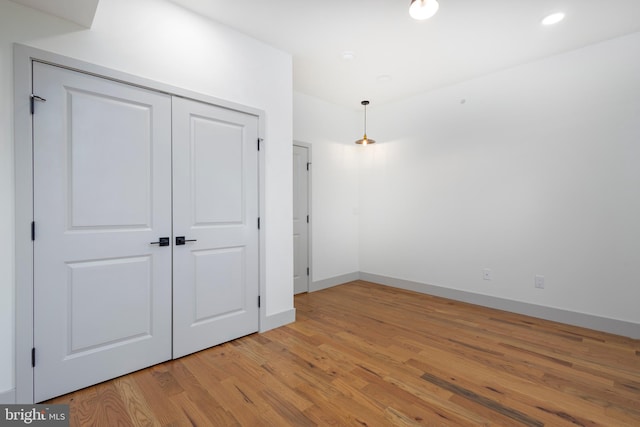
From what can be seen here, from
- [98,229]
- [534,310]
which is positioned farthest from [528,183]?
[98,229]

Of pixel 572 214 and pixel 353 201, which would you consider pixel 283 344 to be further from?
pixel 572 214

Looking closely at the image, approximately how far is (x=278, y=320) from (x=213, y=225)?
1296mm

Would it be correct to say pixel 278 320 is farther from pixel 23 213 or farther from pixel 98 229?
pixel 23 213

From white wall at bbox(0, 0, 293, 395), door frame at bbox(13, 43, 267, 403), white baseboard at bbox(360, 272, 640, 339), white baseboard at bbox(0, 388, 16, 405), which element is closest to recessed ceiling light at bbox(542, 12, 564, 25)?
white wall at bbox(0, 0, 293, 395)

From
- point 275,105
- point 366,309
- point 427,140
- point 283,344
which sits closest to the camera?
point 283,344

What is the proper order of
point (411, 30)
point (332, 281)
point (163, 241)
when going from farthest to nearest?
1. point (332, 281)
2. point (411, 30)
3. point (163, 241)

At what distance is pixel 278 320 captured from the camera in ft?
10.6

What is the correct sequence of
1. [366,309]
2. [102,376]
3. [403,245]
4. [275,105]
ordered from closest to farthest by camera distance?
[102,376] → [275,105] → [366,309] → [403,245]

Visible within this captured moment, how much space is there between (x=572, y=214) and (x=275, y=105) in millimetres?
3582

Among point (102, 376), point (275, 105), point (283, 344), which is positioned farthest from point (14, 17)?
point (283, 344)

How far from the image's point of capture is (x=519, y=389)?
6.96 feet

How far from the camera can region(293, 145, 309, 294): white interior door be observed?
4527 mm

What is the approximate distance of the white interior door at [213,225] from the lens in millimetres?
2559

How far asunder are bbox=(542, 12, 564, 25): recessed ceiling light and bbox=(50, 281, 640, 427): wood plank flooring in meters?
3.10
